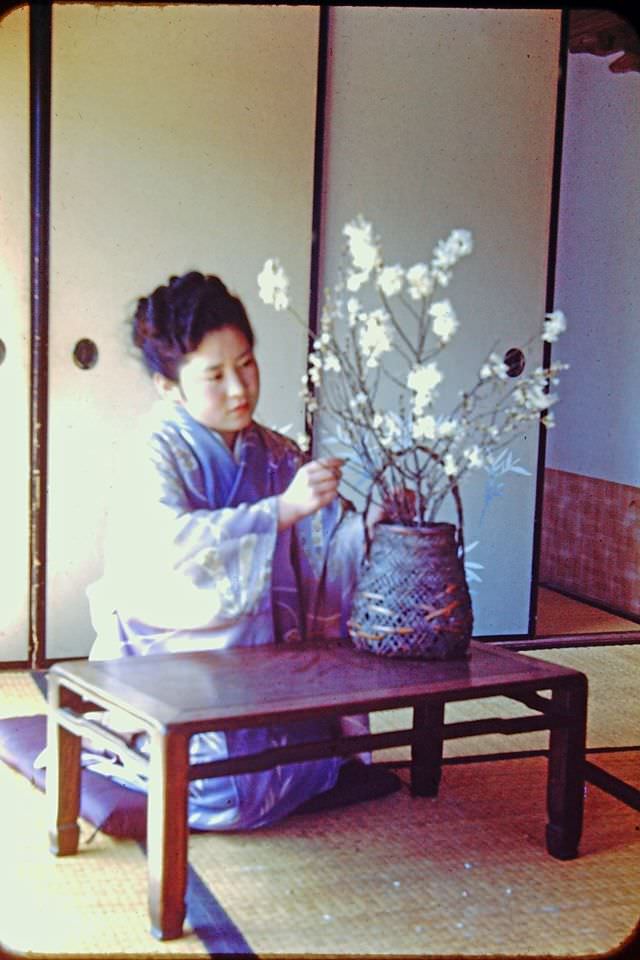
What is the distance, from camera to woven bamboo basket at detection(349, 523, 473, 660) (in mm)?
2506

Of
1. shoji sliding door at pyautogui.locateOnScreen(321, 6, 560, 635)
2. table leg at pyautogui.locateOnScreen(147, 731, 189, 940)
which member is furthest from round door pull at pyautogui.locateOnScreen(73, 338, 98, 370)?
table leg at pyautogui.locateOnScreen(147, 731, 189, 940)

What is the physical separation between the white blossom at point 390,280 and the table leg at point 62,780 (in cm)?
104

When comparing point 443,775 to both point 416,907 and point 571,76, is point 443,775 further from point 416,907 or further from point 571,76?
point 571,76

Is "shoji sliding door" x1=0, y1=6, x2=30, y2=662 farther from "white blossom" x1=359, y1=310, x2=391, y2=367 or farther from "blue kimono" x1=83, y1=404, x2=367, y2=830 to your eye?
"white blossom" x1=359, y1=310, x2=391, y2=367

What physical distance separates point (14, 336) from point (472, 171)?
1655mm

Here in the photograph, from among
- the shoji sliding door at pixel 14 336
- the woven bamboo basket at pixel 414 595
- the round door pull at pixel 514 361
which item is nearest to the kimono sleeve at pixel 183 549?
the woven bamboo basket at pixel 414 595

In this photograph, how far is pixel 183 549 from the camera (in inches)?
101

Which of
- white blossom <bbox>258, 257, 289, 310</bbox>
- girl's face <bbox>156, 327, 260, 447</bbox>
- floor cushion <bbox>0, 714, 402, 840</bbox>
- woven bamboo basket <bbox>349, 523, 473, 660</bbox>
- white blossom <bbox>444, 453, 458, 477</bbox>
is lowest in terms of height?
floor cushion <bbox>0, 714, 402, 840</bbox>

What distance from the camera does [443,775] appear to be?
10.2ft

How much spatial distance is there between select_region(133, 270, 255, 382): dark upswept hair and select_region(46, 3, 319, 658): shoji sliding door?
0.64m

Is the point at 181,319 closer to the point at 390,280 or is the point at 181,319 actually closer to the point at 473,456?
the point at 390,280

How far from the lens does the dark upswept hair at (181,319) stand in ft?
8.52

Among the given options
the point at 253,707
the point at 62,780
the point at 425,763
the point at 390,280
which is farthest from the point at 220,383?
the point at 425,763

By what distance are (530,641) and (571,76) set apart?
2798 mm
